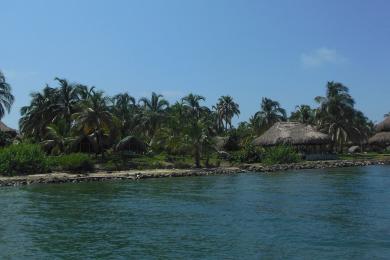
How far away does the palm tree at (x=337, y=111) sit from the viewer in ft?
231

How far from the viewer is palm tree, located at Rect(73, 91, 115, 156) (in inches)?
1960

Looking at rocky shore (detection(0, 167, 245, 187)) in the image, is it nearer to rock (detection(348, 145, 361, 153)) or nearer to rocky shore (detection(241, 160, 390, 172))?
rocky shore (detection(241, 160, 390, 172))

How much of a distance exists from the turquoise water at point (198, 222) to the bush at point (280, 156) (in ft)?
70.5

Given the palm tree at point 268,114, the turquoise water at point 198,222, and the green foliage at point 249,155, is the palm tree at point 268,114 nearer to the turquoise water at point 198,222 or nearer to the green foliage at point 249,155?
the green foliage at point 249,155

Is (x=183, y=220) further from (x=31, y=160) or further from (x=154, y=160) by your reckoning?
(x=154, y=160)

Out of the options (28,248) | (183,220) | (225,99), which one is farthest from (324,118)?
(28,248)

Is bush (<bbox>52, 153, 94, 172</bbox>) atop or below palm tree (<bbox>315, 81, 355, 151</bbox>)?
below

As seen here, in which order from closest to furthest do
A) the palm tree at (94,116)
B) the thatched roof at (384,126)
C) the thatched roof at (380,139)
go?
1. the palm tree at (94,116)
2. the thatched roof at (380,139)
3. the thatched roof at (384,126)

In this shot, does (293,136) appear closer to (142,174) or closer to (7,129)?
(142,174)

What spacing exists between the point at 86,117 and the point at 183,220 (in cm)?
3098

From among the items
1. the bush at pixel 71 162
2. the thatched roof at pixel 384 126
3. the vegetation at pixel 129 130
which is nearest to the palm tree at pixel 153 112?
the vegetation at pixel 129 130

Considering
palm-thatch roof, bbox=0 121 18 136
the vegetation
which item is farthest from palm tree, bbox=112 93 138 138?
palm-thatch roof, bbox=0 121 18 136

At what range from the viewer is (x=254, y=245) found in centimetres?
1591

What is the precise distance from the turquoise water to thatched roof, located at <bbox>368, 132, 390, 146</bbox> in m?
50.2
